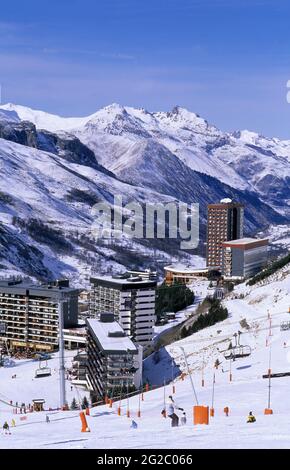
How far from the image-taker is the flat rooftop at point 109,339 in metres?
60.4

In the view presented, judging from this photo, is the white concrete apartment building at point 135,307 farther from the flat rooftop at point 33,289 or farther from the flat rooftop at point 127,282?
the flat rooftop at point 33,289

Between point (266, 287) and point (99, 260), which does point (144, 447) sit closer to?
point (266, 287)

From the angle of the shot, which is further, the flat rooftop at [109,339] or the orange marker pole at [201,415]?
the flat rooftop at [109,339]

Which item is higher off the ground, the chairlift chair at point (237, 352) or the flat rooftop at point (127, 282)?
the flat rooftop at point (127, 282)

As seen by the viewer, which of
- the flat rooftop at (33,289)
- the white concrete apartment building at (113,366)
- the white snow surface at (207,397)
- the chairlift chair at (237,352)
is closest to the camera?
the white snow surface at (207,397)

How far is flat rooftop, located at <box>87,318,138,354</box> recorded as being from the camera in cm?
6041

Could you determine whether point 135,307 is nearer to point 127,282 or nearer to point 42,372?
point 127,282

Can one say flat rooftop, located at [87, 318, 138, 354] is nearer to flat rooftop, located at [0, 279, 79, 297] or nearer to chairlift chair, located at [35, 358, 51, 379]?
chairlift chair, located at [35, 358, 51, 379]

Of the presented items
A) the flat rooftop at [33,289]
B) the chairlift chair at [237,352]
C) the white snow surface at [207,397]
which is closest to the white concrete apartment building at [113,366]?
the white snow surface at [207,397]

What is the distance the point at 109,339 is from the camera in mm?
64500

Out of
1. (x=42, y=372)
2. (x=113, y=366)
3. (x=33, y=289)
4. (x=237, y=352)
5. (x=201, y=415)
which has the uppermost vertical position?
(x=201, y=415)

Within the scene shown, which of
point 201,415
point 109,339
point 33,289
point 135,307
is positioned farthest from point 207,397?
point 33,289

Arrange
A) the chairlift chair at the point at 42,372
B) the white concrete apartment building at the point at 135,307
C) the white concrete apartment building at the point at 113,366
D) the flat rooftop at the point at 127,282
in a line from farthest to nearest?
the flat rooftop at the point at 127,282, the white concrete apartment building at the point at 135,307, the chairlift chair at the point at 42,372, the white concrete apartment building at the point at 113,366
